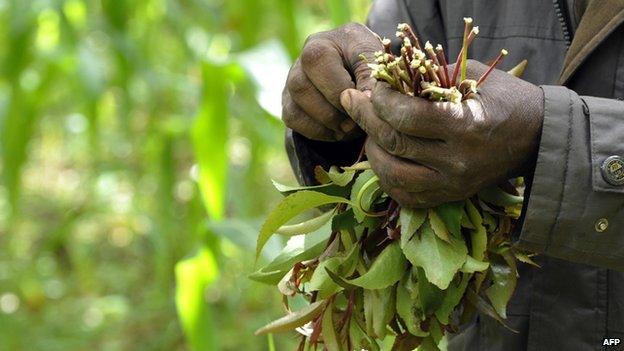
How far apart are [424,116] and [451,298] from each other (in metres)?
0.21

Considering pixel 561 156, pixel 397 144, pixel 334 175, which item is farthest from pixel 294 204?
pixel 561 156

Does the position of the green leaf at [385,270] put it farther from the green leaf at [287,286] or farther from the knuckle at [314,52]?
the knuckle at [314,52]

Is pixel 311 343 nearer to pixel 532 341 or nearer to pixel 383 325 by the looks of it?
pixel 383 325

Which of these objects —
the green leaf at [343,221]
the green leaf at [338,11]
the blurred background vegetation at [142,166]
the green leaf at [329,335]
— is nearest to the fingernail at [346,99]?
the green leaf at [343,221]

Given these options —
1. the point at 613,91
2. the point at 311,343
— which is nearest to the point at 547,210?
the point at 613,91

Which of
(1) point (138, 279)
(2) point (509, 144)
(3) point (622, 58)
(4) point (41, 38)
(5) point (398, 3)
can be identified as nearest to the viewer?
(2) point (509, 144)

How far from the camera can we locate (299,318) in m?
1.07

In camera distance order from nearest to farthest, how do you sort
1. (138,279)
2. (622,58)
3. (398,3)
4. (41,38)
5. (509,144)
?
(509,144) → (622,58) → (398,3) → (41,38) → (138,279)

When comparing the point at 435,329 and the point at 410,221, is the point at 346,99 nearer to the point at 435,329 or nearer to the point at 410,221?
the point at 410,221

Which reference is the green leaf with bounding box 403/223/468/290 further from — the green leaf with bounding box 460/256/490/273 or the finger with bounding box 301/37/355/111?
the finger with bounding box 301/37/355/111

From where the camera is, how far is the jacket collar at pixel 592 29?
1019 mm

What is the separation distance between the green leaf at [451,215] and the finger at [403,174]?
2.0 inches

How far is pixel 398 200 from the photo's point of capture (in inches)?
38.7

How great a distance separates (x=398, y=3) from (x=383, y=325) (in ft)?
1.54
